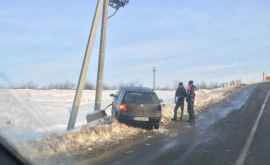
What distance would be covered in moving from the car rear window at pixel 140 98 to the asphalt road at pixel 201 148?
5.42 feet

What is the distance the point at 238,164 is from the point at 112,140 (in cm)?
505

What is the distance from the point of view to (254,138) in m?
14.9

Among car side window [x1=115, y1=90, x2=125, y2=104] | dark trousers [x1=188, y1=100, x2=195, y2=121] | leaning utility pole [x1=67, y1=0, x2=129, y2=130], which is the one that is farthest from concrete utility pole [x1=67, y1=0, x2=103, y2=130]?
→ dark trousers [x1=188, y1=100, x2=195, y2=121]

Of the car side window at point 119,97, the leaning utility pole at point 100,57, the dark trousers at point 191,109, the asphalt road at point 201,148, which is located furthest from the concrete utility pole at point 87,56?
the dark trousers at point 191,109

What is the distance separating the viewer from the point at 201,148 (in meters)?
12.9

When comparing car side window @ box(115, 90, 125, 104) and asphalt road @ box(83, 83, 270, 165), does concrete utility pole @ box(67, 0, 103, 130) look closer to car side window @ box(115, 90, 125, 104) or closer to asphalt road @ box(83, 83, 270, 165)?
car side window @ box(115, 90, 125, 104)

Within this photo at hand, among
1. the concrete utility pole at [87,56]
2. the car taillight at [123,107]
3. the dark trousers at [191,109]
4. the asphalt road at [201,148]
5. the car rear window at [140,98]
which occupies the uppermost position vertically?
the concrete utility pole at [87,56]

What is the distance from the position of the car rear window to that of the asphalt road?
1653 mm

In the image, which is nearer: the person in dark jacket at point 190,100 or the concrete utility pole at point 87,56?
the concrete utility pole at point 87,56

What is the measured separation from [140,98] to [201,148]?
5.73 metres

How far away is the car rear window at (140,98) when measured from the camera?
1806cm

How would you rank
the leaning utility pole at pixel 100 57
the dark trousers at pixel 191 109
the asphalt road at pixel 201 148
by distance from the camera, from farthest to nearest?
the dark trousers at pixel 191 109, the leaning utility pole at pixel 100 57, the asphalt road at pixel 201 148

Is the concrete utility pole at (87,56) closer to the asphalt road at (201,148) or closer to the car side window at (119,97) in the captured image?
the car side window at (119,97)

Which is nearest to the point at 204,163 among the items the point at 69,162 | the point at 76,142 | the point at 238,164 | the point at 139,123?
the point at 238,164
